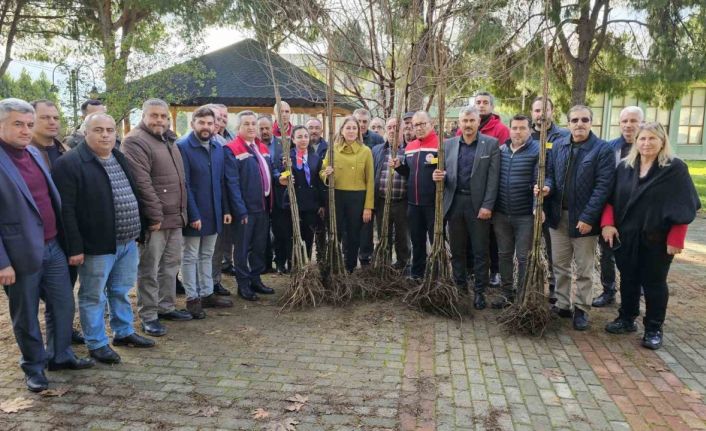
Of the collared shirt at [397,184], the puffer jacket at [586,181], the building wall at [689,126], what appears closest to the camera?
the puffer jacket at [586,181]

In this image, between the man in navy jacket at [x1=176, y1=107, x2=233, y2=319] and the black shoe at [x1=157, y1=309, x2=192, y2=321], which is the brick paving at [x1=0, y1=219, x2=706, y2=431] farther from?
the man in navy jacket at [x1=176, y1=107, x2=233, y2=319]

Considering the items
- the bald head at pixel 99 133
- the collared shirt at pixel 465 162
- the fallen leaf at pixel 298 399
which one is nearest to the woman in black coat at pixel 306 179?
the collared shirt at pixel 465 162

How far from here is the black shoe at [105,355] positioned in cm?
391

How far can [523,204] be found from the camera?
4906 millimetres

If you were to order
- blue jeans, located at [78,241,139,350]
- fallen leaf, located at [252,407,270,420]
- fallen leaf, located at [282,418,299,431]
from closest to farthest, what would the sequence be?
fallen leaf, located at [282,418,299,431]
fallen leaf, located at [252,407,270,420]
blue jeans, located at [78,241,139,350]

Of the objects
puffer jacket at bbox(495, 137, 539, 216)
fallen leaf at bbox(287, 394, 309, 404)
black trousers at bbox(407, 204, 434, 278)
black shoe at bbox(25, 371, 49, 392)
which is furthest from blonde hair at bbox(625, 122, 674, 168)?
black shoe at bbox(25, 371, 49, 392)

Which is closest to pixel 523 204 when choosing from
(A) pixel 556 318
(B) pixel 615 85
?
(A) pixel 556 318

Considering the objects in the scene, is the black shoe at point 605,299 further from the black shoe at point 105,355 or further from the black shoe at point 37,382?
the black shoe at point 37,382

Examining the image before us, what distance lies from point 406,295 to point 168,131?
2.71 meters

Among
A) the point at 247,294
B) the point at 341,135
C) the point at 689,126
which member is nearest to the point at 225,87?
the point at 341,135

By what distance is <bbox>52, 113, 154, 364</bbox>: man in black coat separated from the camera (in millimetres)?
3672

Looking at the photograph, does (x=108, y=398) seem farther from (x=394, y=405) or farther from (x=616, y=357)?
(x=616, y=357)

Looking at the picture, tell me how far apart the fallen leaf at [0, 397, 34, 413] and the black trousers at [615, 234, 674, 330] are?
4.57 metres

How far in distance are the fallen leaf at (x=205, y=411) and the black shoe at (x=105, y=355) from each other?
103 cm
